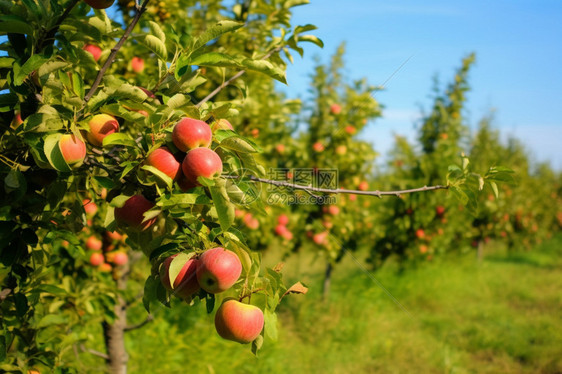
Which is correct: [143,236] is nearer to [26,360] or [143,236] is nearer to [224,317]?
[224,317]

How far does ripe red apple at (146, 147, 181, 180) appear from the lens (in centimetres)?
101

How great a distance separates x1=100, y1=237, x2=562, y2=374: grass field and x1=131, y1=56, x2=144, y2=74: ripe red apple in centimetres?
238

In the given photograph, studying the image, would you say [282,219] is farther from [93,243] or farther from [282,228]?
[93,243]

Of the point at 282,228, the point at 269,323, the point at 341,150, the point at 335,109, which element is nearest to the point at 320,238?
the point at 282,228

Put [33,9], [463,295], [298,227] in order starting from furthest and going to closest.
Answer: [463,295] → [298,227] → [33,9]

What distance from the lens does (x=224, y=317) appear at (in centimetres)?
103

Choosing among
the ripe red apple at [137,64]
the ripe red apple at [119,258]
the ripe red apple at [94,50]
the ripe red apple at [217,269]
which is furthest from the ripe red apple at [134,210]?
the ripe red apple at [119,258]

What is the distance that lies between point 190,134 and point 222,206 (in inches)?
7.7

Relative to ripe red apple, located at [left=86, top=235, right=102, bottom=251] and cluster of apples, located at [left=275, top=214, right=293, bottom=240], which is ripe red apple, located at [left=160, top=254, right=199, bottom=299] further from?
cluster of apples, located at [left=275, top=214, right=293, bottom=240]

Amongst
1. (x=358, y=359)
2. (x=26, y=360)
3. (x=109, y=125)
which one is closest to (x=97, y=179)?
(x=109, y=125)

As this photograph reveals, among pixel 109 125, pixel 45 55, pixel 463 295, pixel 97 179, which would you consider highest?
pixel 45 55

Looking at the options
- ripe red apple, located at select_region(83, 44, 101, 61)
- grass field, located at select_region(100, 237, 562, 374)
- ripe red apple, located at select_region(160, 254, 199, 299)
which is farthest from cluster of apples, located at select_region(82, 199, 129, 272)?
ripe red apple, located at select_region(160, 254, 199, 299)

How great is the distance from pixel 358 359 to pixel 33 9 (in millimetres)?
4616

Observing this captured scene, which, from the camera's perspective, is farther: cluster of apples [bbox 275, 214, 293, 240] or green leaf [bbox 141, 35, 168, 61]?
cluster of apples [bbox 275, 214, 293, 240]
